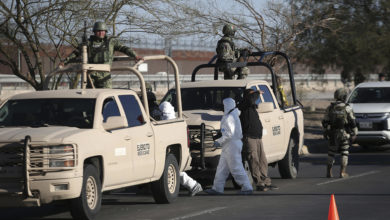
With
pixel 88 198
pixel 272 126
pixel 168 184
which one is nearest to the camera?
pixel 88 198

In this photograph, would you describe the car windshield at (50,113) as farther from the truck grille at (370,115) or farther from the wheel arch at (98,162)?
the truck grille at (370,115)

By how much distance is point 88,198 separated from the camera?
10.9 metres

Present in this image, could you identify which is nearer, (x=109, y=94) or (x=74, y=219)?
(x=74, y=219)

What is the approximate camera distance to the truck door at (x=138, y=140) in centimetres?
1190

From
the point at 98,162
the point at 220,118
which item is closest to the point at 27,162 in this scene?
the point at 98,162

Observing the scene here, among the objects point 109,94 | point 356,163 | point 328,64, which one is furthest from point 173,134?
point 328,64

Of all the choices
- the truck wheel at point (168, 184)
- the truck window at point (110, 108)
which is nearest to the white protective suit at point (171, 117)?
the truck wheel at point (168, 184)

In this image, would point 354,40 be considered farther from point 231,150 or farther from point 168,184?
point 168,184

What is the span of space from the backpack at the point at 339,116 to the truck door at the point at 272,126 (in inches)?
50.8

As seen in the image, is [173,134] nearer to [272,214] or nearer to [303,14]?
[272,214]

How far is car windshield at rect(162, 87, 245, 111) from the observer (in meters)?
15.6

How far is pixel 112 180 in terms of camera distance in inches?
450

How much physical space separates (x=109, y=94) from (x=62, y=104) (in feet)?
2.16

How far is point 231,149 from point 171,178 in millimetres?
1183
